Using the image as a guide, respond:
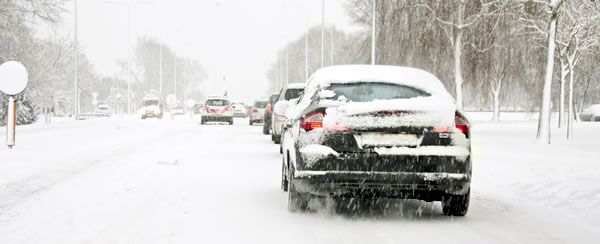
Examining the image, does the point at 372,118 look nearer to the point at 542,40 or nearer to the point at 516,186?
the point at 516,186

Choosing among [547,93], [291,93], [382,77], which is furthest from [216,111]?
[382,77]

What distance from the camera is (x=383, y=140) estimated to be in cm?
725

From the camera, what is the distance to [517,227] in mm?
7207

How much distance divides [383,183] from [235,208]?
5.67ft

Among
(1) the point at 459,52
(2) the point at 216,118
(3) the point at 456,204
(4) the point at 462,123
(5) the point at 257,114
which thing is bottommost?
(3) the point at 456,204

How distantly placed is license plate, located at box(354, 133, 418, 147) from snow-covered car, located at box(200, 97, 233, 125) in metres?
33.6

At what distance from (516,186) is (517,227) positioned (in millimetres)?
3810

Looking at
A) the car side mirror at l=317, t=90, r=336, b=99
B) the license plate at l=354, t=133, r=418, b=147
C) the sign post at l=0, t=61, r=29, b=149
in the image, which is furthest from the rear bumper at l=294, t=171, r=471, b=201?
the sign post at l=0, t=61, r=29, b=149

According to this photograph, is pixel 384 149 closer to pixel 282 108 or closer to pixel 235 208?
pixel 235 208

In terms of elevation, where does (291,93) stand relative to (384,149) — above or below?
above

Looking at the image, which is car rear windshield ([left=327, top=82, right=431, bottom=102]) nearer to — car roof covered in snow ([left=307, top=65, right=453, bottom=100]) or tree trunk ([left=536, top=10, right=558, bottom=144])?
car roof covered in snow ([left=307, top=65, right=453, bottom=100])

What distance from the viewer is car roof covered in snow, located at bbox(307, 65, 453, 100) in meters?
7.93

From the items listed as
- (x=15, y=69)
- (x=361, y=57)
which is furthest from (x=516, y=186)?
(x=361, y=57)

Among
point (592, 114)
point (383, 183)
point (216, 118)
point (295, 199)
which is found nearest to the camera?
point (383, 183)
